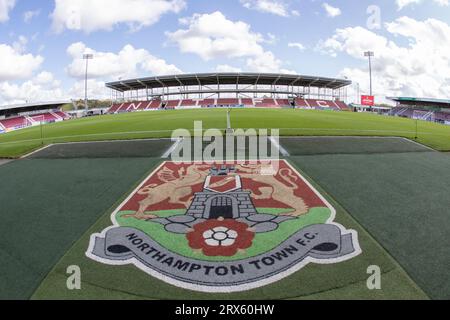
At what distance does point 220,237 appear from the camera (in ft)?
22.4

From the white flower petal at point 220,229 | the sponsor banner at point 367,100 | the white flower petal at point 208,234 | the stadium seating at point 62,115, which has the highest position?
the sponsor banner at point 367,100

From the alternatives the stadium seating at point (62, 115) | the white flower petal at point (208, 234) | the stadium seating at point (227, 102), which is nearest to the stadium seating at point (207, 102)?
the stadium seating at point (227, 102)

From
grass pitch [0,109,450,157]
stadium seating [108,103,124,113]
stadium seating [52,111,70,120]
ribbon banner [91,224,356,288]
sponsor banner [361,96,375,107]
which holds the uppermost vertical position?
sponsor banner [361,96,375,107]

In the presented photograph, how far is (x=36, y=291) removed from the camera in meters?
5.05

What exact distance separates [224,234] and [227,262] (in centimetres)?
116

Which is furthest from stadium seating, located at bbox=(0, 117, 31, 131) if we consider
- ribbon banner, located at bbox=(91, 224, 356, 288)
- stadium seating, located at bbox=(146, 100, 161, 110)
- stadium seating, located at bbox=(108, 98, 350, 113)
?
ribbon banner, located at bbox=(91, 224, 356, 288)

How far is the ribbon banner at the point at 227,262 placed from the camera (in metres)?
5.41

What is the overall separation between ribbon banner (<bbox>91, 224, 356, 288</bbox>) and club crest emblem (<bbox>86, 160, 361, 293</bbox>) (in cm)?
2

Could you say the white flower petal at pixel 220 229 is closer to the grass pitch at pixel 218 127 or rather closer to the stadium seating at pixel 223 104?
the grass pitch at pixel 218 127

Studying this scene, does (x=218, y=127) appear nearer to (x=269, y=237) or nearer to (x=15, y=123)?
(x=269, y=237)

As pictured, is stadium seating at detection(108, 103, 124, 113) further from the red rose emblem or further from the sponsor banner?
the red rose emblem

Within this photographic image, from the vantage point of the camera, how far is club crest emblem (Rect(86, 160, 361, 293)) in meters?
5.57

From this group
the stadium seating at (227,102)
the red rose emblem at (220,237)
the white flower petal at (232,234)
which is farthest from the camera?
the stadium seating at (227,102)

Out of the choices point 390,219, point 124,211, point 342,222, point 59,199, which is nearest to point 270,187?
point 342,222
